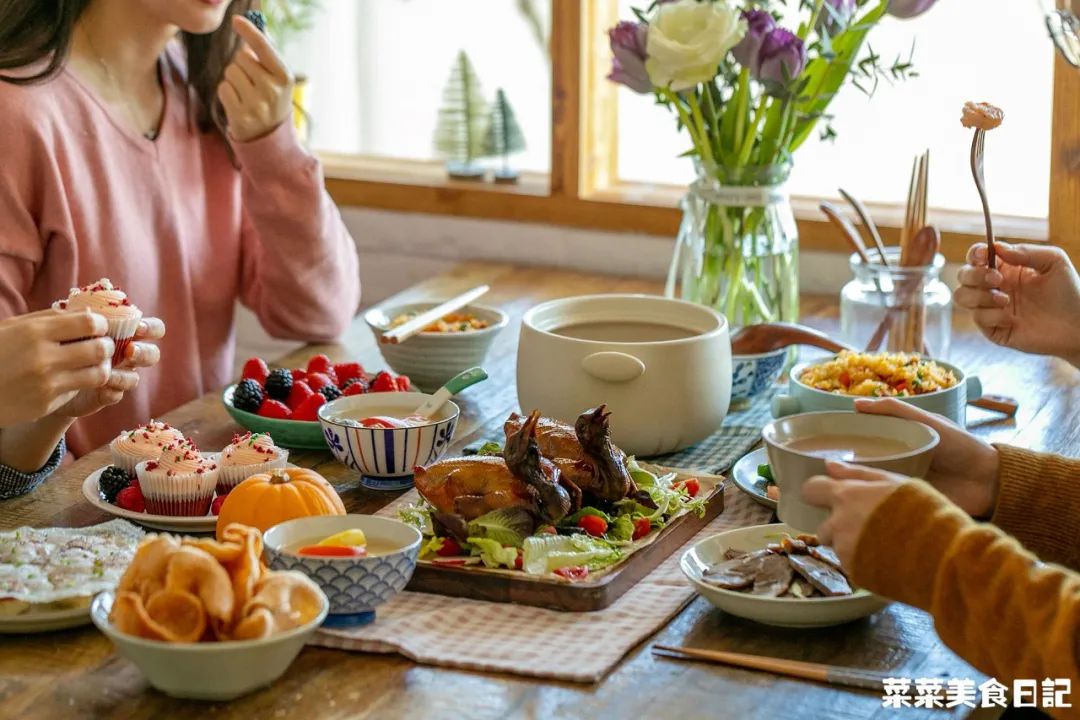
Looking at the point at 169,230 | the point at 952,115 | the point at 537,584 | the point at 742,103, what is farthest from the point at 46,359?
the point at 952,115

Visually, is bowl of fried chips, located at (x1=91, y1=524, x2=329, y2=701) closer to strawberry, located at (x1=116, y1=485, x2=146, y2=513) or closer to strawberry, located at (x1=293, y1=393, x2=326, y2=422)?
strawberry, located at (x1=116, y1=485, x2=146, y2=513)

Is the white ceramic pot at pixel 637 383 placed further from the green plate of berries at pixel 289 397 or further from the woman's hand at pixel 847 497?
the woman's hand at pixel 847 497

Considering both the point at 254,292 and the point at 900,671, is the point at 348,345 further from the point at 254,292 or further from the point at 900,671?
the point at 900,671

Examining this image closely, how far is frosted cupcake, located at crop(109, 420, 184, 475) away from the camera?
1.42 m

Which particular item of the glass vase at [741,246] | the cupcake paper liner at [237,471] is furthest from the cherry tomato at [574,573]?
the glass vase at [741,246]

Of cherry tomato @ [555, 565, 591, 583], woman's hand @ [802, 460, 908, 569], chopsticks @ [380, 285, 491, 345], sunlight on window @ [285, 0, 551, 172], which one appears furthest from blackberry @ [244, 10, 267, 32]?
woman's hand @ [802, 460, 908, 569]

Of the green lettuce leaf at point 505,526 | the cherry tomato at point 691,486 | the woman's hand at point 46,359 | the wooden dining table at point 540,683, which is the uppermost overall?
the woman's hand at point 46,359

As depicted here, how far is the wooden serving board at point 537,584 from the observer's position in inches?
47.7

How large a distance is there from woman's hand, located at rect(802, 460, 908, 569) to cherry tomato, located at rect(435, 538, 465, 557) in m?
0.32

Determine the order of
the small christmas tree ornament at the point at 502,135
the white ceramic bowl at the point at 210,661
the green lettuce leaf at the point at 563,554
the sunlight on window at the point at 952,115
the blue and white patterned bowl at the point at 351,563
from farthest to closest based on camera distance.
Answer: the small christmas tree ornament at the point at 502,135, the sunlight on window at the point at 952,115, the green lettuce leaf at the point at 563,554, the blue and white patterned bowl at the point at 351,563, the white ceramic bowl at the point at 210,661

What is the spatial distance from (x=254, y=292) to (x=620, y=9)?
0.96 metres

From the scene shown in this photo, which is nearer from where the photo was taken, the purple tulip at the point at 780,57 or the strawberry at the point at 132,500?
the strawberry at the point at 132,500

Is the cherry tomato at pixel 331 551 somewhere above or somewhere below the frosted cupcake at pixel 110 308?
below

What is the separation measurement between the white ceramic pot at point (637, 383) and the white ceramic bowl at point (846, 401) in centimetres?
8
